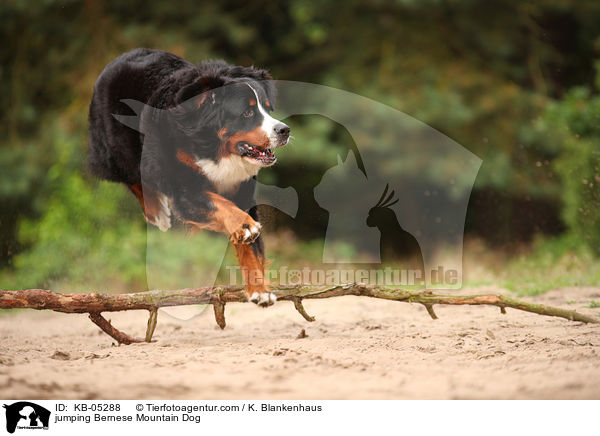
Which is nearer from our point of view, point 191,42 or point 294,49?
point 191,42

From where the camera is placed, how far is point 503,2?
31.9 ft

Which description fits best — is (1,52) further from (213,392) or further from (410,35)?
(213,392)

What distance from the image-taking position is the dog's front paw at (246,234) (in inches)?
131

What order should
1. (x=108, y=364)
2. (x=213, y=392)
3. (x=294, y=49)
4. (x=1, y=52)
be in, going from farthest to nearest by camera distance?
(x=294, y=49) < (x=1, y=52) < (x=108, y=364) < (x=213, y=392)

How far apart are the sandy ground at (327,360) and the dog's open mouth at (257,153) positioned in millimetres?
1155

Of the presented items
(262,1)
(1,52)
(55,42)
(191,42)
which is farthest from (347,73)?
(1,52)

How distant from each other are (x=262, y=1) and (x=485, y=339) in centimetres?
797

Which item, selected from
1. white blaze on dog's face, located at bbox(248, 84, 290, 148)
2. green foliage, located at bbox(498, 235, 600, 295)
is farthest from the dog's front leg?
green foliage, located at bbox(498, 235, 600, 295)

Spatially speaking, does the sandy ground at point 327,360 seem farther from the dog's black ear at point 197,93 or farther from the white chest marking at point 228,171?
the dog's black ear at point 197,93

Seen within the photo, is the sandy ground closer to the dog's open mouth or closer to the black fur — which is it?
the black fur

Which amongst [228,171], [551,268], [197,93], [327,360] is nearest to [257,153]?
[228,171]

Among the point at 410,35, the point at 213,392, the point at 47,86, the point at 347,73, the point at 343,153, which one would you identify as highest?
the point at 410,35

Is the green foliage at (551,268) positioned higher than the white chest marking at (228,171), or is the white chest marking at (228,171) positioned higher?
the white chest marking at (228,171)
